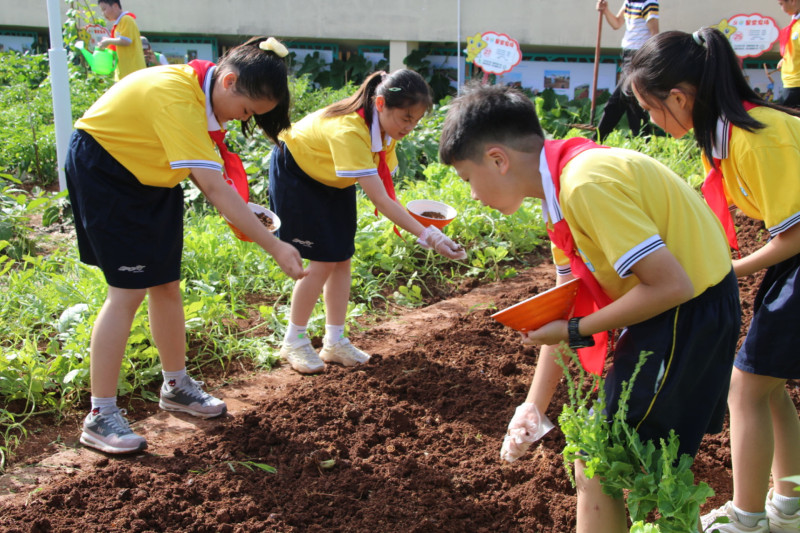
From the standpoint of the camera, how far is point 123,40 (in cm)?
641

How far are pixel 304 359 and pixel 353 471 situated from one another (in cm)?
89

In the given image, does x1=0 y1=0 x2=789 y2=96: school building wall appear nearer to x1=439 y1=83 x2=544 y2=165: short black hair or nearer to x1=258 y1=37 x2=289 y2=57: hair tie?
x1=258 y1=37 x2=289 y2=57: hair tie

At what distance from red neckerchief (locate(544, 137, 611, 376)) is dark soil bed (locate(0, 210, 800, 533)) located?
2.07ft

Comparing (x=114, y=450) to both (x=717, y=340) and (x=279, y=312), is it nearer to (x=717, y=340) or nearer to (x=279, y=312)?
(x=279, y=312)

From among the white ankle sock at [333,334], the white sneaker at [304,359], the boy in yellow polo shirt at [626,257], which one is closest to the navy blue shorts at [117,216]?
the white sneaker at [304,359]

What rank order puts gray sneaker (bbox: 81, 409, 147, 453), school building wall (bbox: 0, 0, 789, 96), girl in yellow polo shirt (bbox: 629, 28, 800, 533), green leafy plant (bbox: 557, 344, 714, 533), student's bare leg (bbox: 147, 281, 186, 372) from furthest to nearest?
school building wall (bbox: 0, 0, 789, 96)
student's bare leg (bbox: 147, 281, 186, 372)
gray sneaker (bbox: 81, 409, 147, 453)
girl in yellow polo shirt (bbox: 629, 28, 800, 533)
green leafy plant (bbox: 557, 344, 714, 533)

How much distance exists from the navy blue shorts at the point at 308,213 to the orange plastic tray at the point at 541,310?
1.53 metres

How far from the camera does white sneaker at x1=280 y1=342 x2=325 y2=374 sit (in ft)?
9.98

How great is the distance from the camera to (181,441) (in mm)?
2461

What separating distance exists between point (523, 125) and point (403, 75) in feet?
A: 4.12

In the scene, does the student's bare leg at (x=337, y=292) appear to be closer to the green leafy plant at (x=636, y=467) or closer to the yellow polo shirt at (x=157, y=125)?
the yellow polo shirt at (x=157, y=125)

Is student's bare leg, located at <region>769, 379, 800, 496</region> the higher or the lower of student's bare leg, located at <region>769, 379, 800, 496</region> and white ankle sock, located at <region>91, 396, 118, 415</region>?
the higher

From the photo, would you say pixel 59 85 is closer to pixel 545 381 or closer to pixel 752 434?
pixel 545 381

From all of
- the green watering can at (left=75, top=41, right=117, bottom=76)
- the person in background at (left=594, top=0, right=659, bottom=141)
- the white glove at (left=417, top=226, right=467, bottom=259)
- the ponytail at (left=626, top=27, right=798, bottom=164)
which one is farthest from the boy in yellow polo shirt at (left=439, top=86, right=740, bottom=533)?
the green watering can at (left=75, top=41, right=117, bottom=76)
